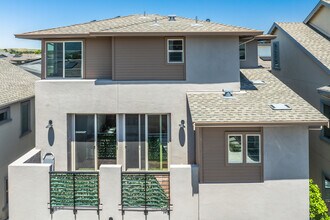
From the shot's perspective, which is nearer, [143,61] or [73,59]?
[143,61]

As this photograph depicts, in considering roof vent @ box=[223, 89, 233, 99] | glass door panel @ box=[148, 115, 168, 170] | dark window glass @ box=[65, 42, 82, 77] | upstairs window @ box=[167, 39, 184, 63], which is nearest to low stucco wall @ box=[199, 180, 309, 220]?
glass door panel @ box=[148, 115, 168, 170]

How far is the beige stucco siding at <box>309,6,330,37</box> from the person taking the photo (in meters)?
18.1

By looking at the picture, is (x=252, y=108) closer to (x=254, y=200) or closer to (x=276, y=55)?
(x=254, y=200)

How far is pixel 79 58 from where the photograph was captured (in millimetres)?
14453

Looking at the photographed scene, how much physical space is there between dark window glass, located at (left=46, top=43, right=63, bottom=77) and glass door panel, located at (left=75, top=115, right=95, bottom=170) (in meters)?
2.23

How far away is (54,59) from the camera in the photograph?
14.4 meters

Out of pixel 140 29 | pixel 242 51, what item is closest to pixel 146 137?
pixel 140 29

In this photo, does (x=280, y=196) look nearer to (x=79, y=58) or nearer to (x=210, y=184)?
(x=210, y=184)

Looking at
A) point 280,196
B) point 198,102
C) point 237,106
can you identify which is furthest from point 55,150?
point 280,196

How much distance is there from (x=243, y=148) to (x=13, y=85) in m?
13.7

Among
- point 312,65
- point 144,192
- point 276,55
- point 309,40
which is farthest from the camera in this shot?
point 276,55

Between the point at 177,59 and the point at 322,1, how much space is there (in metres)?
9.89

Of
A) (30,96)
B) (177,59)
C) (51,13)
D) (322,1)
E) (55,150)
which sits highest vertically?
(51,13)

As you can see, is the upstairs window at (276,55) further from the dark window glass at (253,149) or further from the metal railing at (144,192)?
the metal railing at (144,192)
